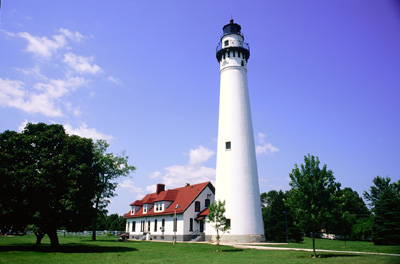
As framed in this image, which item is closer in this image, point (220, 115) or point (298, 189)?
point (298, 189)

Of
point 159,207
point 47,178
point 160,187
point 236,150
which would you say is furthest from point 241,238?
point 160,187

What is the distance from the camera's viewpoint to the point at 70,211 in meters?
20.3

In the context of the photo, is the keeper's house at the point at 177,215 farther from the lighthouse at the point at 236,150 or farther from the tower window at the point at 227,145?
the tower window at the point at 227,145

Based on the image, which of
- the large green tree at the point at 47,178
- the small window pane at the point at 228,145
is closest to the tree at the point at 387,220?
the small window pane at the point at 228,145

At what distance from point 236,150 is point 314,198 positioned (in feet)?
38.4

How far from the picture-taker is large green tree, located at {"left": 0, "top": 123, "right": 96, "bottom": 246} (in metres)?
19.4

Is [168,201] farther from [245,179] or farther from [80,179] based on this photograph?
[80,179]

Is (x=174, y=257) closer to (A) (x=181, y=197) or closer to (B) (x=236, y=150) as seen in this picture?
(B) (x=236, y=150)

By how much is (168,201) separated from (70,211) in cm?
2100

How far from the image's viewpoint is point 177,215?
119 feet

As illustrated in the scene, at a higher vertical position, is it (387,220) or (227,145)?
(227,145)

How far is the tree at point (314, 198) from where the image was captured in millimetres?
17828

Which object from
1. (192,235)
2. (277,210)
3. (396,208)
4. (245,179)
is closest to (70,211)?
(245,179)

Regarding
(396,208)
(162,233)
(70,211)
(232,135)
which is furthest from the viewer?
(162,233)
